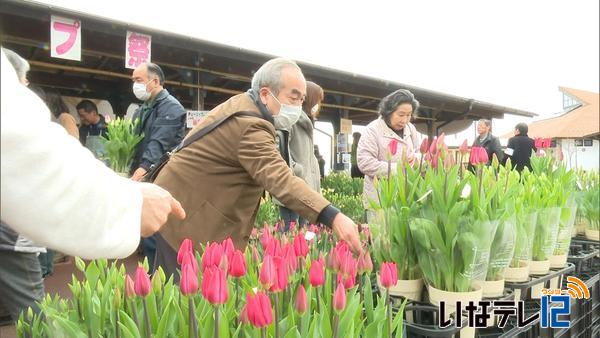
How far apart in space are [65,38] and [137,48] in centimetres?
73

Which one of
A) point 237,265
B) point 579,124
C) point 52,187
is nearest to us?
point 52,187

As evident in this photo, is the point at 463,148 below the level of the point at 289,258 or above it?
above

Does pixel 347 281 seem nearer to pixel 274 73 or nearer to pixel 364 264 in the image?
pixel 364 264

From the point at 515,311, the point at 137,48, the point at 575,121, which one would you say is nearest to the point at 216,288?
the point at 515,311

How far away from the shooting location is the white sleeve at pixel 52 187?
0.65 metres

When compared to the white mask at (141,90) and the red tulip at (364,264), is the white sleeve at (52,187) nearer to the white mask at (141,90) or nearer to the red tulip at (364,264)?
the red tulip at (364,264)

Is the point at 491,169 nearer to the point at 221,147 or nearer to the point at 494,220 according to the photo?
the point at 494,220

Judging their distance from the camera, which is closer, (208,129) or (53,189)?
(53,189)

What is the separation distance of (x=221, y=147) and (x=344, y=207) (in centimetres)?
381

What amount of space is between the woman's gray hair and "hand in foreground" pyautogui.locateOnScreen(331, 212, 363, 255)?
214cm

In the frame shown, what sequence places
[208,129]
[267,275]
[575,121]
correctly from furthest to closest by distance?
[575,121] → [208,129] → [267,275]

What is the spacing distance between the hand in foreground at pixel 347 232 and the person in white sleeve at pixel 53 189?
2.89 ft

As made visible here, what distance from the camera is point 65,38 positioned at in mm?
4734

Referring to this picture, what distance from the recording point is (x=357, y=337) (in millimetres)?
1025
